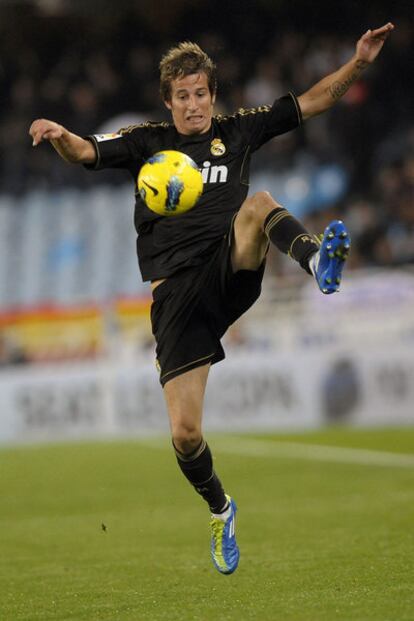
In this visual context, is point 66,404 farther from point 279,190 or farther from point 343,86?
point 343,86

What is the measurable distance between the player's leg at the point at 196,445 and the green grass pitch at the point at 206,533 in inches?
6.3

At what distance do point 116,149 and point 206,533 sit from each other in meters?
3.00

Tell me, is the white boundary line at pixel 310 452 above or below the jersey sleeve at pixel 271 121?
below

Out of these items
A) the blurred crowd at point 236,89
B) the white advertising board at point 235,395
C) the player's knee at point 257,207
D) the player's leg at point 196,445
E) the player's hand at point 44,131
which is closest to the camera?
the player's hand at point 44,131

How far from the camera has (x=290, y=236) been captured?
5426 mm

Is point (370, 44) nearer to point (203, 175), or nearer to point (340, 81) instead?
point (340, 81)

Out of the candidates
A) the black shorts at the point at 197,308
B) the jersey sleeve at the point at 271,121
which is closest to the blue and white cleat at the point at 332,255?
the black shorts at the point at 197,308

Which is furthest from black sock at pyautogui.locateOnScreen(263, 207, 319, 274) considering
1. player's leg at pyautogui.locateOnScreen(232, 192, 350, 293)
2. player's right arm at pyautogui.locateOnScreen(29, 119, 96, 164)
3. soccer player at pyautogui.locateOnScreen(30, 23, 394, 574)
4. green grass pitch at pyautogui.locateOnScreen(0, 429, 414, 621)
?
green grass pitch at pyautogui.locateOnScreen(0, 429, 414, 621)

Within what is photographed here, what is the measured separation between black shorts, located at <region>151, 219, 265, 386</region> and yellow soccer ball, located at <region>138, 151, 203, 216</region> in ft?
1.28

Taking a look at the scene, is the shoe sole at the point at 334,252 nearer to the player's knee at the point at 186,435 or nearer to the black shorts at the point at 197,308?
the black shorts at the point at 197,308

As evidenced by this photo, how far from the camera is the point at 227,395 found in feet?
49.6

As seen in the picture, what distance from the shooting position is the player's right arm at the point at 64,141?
552cm

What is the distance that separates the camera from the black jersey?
5.97 meters

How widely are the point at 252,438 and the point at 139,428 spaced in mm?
1528
